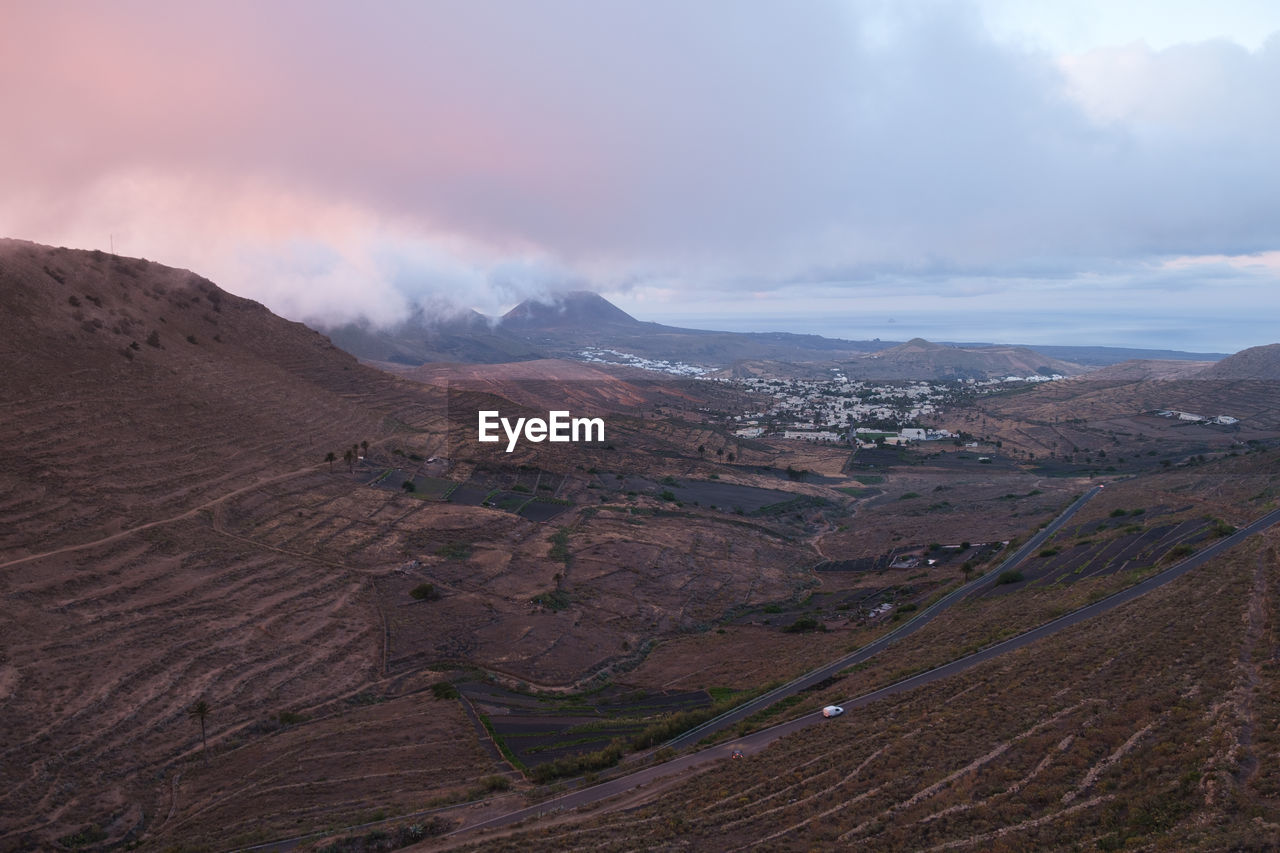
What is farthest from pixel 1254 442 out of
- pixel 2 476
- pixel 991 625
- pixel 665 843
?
pixel 2 476

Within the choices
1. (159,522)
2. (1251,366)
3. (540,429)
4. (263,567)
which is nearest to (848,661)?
(263,567)

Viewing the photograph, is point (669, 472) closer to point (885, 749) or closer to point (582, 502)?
point (582, 502)

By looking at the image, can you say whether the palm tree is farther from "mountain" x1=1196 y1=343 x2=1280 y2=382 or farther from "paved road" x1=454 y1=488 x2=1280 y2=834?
"mountain" x1=1196 y1=343 x2=1280 y2=382

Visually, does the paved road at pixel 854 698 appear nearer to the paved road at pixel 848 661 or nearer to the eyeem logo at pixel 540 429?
the paved road at pixel 848 661

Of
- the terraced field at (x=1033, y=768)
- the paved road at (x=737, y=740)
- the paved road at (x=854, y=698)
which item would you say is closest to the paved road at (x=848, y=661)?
the paved road at (x=737, y=740)

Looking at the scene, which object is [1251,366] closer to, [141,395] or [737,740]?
[737,740]
